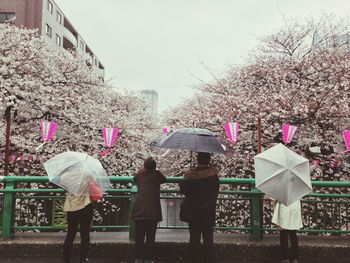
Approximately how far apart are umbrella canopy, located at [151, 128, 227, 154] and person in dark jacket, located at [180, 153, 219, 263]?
169 millimetres

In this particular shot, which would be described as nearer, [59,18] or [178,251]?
[178,251]

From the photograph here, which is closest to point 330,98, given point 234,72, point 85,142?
point 234,72

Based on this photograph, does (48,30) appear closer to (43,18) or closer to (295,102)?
(43,18)

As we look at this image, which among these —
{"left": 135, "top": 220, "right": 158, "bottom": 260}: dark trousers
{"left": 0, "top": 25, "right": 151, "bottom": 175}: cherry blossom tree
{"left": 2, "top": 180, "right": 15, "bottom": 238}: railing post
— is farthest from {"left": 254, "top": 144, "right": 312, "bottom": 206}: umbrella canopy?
{"left": 0, "top": 25, "right": 151, "bottom": 175}: cherry blossom tree

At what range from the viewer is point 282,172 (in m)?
4.71

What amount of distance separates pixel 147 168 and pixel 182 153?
48.3 ft

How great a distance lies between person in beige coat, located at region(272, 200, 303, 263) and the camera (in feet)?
16.9

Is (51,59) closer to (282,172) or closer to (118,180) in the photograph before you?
(118,180)

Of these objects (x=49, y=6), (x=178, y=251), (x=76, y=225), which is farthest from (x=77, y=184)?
(x=49, y=6)

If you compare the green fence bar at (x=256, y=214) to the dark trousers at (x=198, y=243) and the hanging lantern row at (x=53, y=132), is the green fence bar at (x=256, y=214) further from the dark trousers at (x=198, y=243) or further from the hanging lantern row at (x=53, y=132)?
the hanging lantern row at (x=53, y=132)

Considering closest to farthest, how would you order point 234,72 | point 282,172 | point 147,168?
1. point 282,172
2. point 147,168
3. point 234,72

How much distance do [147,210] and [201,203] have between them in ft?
2.56

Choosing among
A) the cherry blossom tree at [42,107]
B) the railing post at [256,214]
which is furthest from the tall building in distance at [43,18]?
the railing post at [256,214]

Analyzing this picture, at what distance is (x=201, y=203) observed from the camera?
4.79 meters
